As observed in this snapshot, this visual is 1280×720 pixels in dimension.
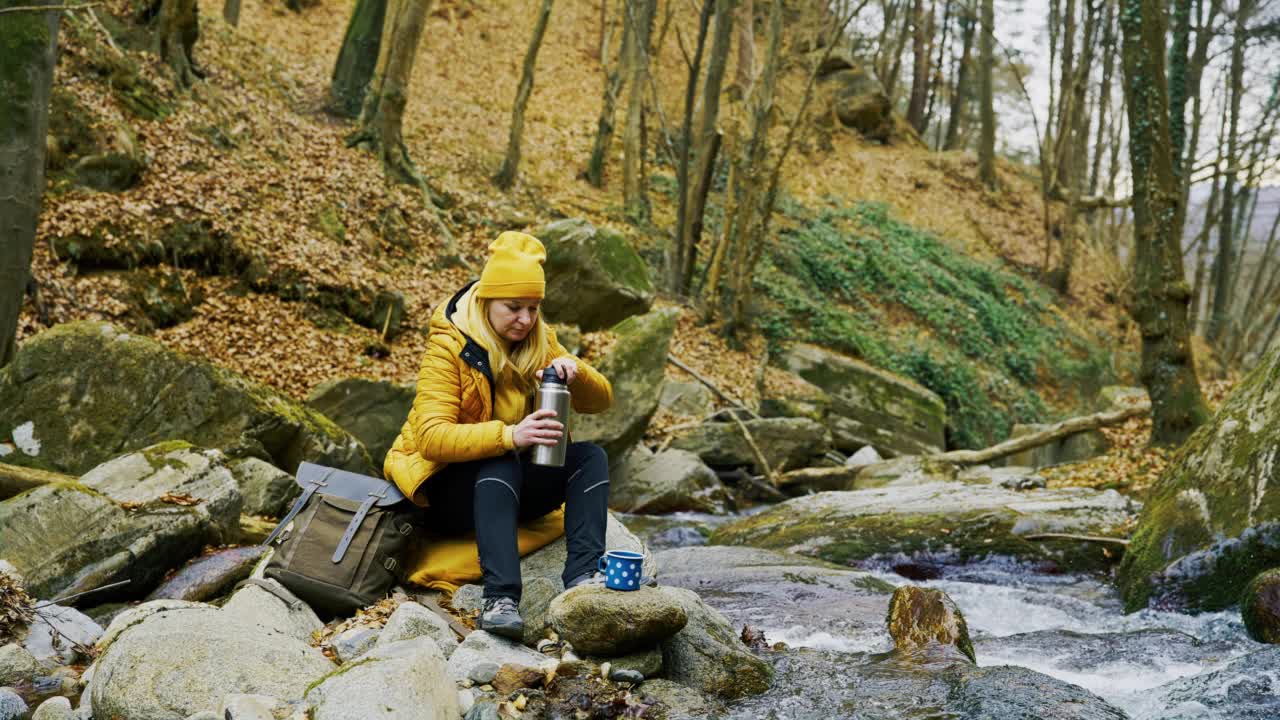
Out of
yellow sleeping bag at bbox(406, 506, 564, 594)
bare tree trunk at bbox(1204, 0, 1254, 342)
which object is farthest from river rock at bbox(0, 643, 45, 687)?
bare tree trunk at bbox(1204, 0, 1254, 342)

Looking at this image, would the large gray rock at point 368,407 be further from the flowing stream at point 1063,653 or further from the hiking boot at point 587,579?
the hiking boot at point 587,579

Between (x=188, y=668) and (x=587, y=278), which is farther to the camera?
(x=587, y=278)

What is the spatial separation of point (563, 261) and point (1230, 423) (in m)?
8.10

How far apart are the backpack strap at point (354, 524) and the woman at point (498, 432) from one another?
5.3 inches

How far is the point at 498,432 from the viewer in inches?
162

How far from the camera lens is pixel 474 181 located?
18.2 meters

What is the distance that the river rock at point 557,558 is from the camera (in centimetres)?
453

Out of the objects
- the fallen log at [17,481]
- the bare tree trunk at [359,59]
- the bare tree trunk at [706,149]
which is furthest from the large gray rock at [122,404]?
the bare tree trunk at [359,59]

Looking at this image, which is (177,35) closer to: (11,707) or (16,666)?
(16,666)

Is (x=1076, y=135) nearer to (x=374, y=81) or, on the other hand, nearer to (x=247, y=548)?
(x=374, y=81)

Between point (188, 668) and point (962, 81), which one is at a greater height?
point (962, 81)

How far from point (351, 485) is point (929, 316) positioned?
18047 mm

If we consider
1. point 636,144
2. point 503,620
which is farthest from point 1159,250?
point 636,144

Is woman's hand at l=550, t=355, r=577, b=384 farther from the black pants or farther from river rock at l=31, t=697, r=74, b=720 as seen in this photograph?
river rock at l=31, t=697, r=74, b=720
